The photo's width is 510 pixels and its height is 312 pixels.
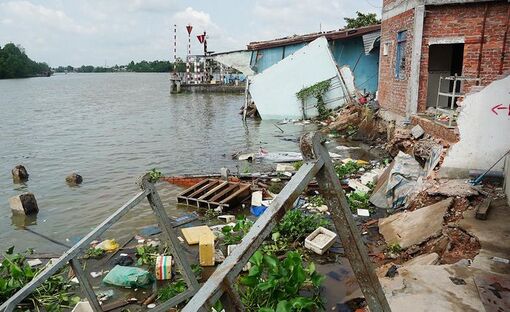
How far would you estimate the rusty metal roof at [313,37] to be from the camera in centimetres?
1716

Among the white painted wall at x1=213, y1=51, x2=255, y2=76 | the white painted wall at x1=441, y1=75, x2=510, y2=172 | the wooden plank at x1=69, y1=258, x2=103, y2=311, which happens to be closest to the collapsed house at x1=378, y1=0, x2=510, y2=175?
the white painted wall at x1=441, y1=75, x2=510, y2=172

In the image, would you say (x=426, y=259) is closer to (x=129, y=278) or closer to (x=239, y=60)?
(x=129, y=278)

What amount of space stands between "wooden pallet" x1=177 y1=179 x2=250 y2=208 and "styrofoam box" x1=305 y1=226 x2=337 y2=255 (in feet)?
6.91

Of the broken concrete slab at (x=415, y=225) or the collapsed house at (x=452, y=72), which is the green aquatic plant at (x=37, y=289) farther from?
the collapsed house at (x=452, y=72)

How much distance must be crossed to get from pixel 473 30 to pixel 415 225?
5.99 m

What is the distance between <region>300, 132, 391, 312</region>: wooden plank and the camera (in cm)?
201

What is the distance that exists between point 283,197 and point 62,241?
6.14 m

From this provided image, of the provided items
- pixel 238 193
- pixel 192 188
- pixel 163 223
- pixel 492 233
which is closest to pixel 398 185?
pixel 492 233

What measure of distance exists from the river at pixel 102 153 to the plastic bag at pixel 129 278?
199cm

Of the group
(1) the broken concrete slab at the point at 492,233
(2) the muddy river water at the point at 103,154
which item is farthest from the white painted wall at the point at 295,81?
(1) the broken concrete slab at the point at 492,233

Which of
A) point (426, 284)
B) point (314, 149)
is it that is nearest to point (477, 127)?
point (426, 284)

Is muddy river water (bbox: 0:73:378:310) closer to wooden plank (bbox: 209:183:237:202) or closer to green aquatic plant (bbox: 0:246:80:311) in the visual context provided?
wooden plank (bbox: 209:183:237:202)

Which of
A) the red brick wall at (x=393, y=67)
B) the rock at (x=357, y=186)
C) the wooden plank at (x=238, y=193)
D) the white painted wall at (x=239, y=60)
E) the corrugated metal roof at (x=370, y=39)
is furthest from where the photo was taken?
the white painted wall at (x=239, y=60)

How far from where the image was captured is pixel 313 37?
1956cm
